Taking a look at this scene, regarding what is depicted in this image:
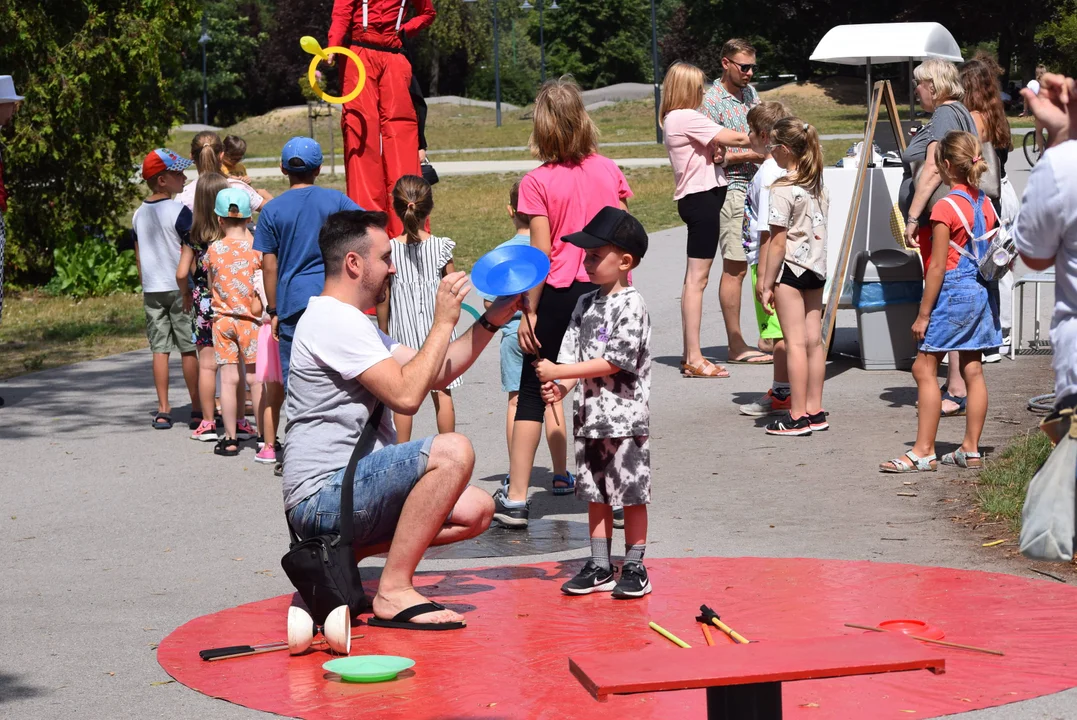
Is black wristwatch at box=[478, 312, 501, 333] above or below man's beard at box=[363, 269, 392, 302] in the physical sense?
below

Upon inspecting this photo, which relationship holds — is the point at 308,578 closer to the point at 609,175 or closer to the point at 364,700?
the point at 364,700

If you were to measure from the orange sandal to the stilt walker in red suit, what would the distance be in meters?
2.64

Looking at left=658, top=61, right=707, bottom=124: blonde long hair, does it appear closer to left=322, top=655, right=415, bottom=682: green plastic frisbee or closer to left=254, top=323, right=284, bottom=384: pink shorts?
left=254, top=323, right=284, bottom=384: pink shorts

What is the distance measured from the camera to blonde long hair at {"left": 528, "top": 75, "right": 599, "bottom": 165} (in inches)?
257

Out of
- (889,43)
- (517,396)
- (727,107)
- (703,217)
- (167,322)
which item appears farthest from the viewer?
(889,43)

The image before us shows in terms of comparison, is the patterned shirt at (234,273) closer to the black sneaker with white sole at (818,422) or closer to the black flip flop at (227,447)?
the black flip flop at (227,447)

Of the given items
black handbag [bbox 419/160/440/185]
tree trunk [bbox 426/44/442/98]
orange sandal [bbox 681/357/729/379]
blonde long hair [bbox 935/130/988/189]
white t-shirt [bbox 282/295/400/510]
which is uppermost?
tree trunk [bbox 426/44/442/98]

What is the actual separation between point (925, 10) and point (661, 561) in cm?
5157

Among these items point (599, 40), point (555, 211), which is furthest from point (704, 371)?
point (599, 40)

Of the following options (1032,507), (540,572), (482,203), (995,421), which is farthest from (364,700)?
(482,203)

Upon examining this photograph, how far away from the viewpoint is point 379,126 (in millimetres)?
9031

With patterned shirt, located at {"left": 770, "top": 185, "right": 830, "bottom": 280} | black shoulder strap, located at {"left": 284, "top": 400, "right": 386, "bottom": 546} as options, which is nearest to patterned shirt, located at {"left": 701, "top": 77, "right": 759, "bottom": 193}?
patterned shirt, located at {"left": 770, "top": 185, "right": 830, "bottom": 280}

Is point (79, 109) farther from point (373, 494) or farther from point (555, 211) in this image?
point (373, 494)

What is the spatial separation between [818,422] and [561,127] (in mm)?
2946
